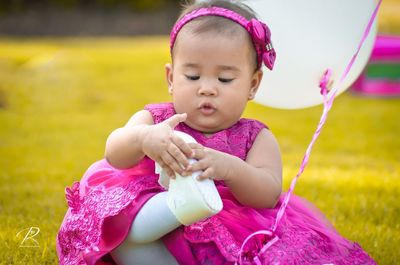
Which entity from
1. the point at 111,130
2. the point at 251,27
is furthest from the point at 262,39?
the point at 111,130

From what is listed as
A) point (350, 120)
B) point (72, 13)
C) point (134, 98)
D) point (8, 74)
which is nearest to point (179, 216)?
point (350, 120)

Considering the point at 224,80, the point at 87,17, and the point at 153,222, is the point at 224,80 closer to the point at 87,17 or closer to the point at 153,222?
the point at 153,222

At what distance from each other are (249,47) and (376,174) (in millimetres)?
2458

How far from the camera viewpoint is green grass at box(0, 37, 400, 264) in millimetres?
2959

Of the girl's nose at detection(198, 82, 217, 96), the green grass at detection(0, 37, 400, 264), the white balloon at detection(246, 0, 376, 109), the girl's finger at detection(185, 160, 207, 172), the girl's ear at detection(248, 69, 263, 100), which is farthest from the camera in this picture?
the green grass at detection(0, 37, 400, 264)

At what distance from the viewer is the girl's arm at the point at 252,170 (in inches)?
69.2

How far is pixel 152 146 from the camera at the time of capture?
1757 mm

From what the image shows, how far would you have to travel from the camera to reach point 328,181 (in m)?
3.92

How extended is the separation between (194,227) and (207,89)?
45 centimetres

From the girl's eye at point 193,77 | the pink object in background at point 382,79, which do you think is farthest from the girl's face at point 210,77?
the pink object in background at point 382,79

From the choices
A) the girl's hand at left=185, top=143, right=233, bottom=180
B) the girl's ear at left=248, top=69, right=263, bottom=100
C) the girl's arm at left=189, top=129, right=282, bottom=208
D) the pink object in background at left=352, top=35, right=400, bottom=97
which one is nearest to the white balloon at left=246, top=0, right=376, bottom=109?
the girl's ear at left=248, top=69, right=263, bottom=100

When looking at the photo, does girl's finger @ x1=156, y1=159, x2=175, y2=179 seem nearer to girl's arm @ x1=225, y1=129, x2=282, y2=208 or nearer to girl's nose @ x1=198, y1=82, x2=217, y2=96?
girl's arm @ x1=225, y1=129, x2=282, y2=208

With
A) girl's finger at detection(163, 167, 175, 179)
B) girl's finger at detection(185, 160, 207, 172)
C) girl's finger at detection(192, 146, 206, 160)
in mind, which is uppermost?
girl's finger at detection(192, 146, 206, 160)

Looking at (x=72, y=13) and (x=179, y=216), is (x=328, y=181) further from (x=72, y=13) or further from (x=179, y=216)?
(x=72, y=13)
